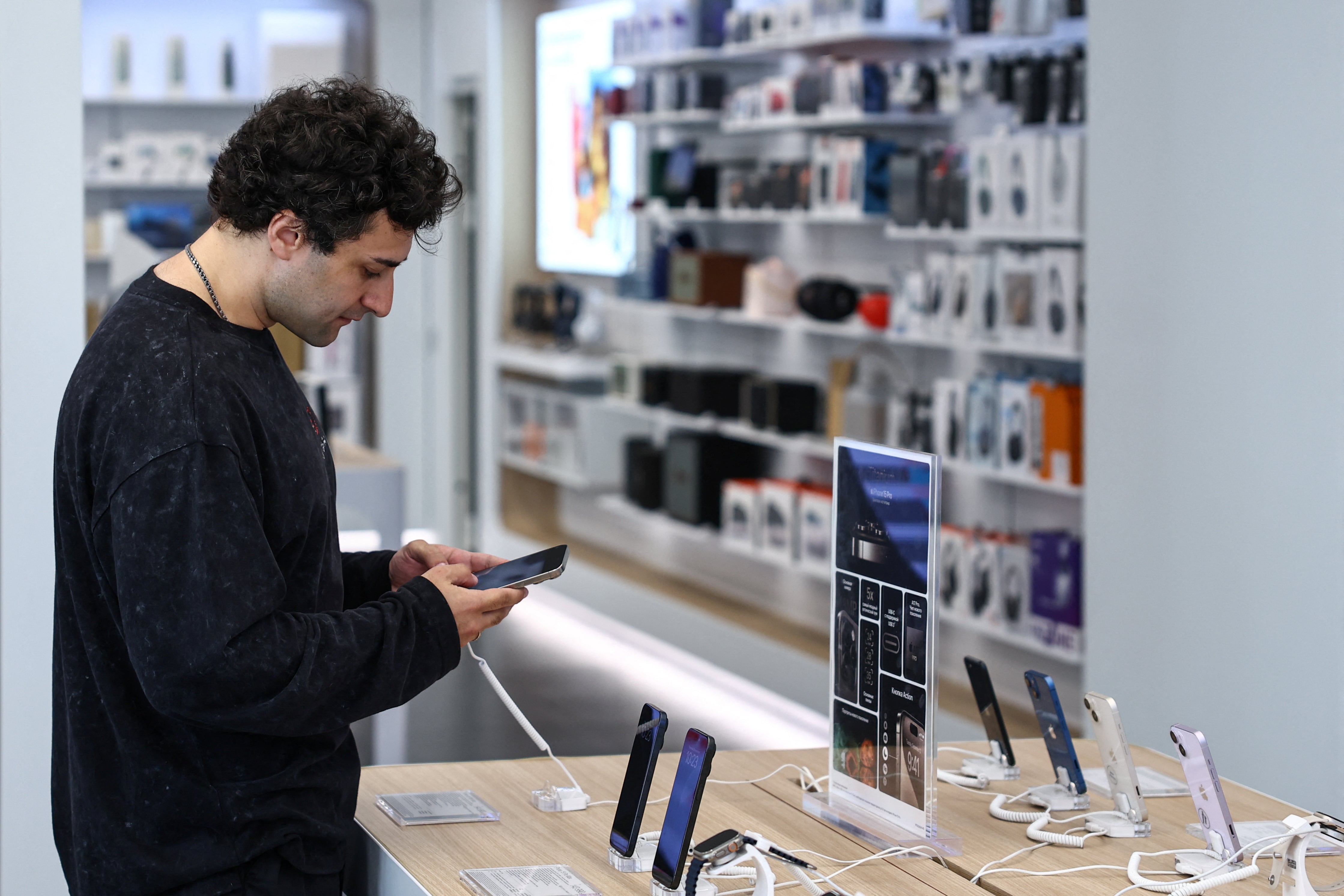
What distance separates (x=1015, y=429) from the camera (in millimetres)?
4699

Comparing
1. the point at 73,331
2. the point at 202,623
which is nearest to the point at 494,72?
the point at 73,331

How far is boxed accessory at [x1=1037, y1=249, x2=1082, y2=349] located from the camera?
4438 millimetres

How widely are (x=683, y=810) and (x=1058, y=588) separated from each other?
9.97ft

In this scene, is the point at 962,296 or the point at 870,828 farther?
the point at 962,296

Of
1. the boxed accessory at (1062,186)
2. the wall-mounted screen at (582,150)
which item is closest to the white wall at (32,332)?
the boxed accessory at (1062,186)

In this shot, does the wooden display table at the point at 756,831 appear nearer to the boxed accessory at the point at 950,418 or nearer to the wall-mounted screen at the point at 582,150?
the boxed accessory at the point at 950,418

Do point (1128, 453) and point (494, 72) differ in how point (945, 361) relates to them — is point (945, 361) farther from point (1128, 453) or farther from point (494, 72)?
point (494, 72)

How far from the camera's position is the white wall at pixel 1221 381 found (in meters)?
3.34

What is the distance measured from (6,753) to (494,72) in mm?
6108

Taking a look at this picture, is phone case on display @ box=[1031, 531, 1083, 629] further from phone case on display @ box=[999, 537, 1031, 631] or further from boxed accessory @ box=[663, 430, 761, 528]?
boxed accessory @ box=[663, 430, 761, 528]

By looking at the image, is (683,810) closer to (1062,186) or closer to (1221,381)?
(1221,381)

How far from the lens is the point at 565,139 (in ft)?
25.7

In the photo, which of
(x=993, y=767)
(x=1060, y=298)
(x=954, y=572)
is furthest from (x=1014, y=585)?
(x=993, y=767)

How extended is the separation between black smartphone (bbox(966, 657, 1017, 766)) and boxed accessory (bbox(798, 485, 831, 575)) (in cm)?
319
